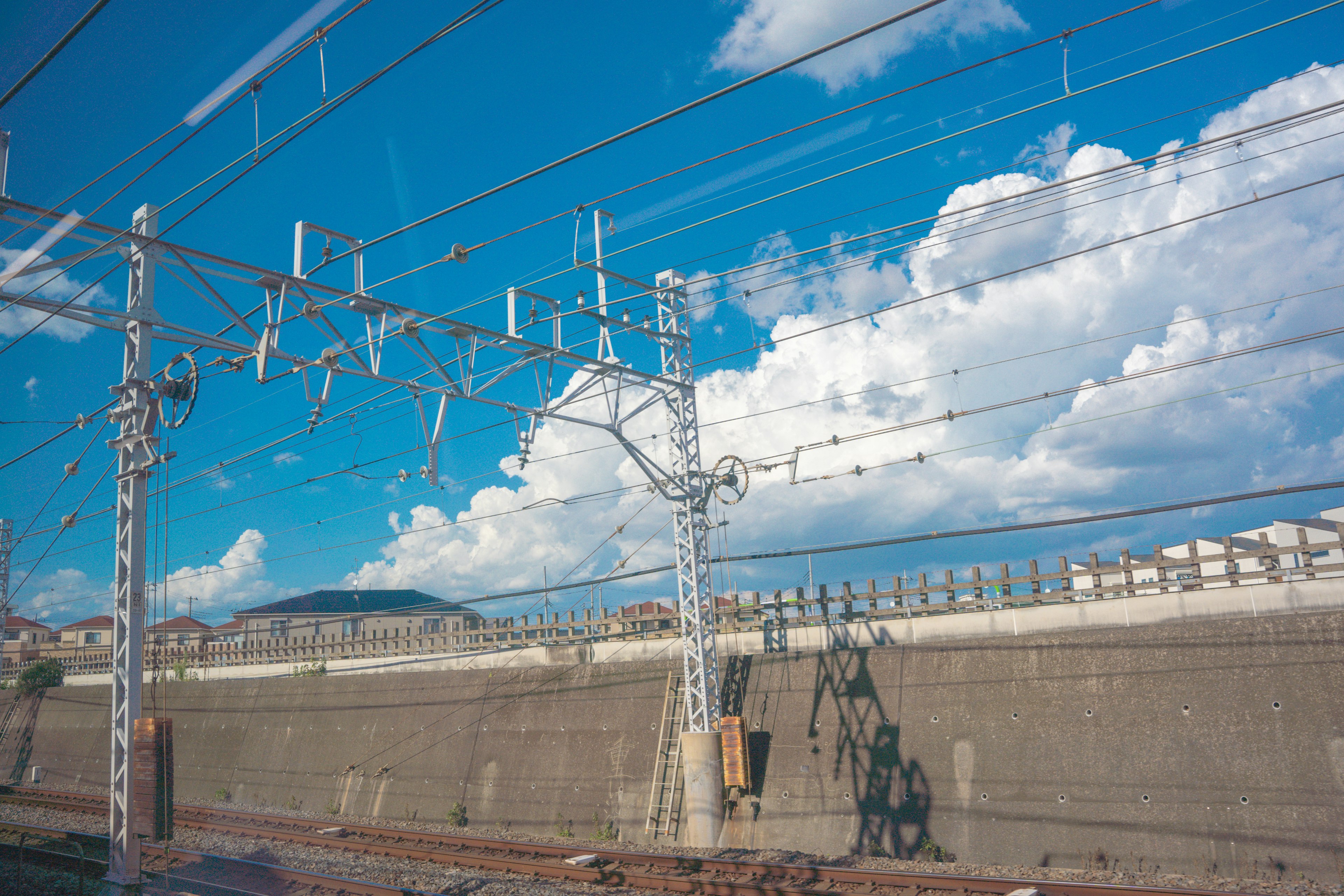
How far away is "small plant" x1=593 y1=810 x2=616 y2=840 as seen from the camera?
17.0 m

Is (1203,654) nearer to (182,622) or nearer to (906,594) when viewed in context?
(906,594)

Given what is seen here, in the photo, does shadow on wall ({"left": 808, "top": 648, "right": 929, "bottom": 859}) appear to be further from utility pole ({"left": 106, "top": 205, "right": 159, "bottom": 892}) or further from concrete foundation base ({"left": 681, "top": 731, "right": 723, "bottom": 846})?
utility pole ({"left": 106, "top": 205, "right": 159, "bottom": 892})

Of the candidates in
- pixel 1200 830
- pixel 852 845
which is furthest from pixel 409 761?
pixel 1200 830

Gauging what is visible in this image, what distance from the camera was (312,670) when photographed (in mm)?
29094

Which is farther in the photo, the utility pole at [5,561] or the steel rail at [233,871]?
the utility pole at [5,561]

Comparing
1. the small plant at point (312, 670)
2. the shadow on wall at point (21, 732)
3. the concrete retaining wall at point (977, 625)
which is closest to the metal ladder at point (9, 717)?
the shadow on wall at point (21, 732)

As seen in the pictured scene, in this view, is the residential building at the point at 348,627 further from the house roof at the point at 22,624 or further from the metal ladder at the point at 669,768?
the house roof at the point at 22,624

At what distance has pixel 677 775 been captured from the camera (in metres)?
16.7

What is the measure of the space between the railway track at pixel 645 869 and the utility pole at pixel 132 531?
4.95m

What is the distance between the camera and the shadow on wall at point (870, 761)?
14.2m

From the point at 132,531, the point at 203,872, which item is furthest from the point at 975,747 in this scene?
the point at 132,531

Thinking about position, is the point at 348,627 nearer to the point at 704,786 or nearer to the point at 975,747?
the point at 704,786

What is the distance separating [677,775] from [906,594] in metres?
5.86

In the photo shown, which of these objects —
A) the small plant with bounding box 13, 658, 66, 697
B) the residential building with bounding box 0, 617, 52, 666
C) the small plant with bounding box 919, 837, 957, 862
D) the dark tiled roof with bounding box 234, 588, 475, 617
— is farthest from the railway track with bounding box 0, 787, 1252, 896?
the residential building with bounding box 0, 617, 52, 666
